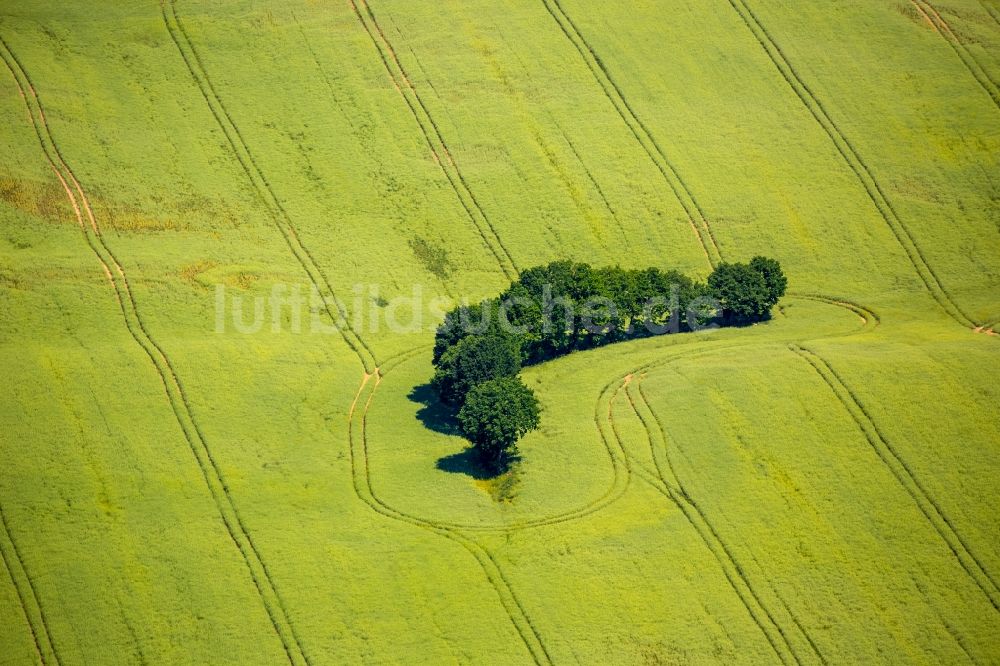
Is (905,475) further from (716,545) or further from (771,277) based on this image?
(771,277)

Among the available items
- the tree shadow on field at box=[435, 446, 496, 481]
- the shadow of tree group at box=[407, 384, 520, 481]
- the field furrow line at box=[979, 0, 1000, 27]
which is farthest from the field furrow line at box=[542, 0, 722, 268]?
the field furrow line at box=[979, 0, 1000, 27]

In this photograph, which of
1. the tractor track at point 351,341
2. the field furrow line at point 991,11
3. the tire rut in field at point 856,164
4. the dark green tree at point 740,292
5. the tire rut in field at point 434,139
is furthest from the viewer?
the field furrow line at point 991,11

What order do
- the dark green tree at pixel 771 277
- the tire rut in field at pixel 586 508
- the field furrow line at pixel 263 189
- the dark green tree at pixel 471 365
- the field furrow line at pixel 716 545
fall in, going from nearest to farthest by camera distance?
the field furrow line at pixel 716 545
the tire rut in field at pixel 586 508
the dark green tree at pixel 471 365
the field furrow line at pixel 263 189
the dark green tree at pixel 771 277

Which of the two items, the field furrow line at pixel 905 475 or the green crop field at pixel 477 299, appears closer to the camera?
the green crop field at pixel 477 299

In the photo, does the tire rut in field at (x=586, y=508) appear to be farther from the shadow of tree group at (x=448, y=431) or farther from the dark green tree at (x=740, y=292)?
the dark green tree at (x=740, y=292)

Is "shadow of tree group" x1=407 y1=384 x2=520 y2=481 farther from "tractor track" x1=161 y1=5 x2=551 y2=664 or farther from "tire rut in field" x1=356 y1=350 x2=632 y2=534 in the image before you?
"tire rut in field" x1=356 y1=350 x2=632 y2=534

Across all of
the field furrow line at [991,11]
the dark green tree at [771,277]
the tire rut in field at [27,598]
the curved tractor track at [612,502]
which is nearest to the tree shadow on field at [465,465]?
the curved tractor track at [612,502]
